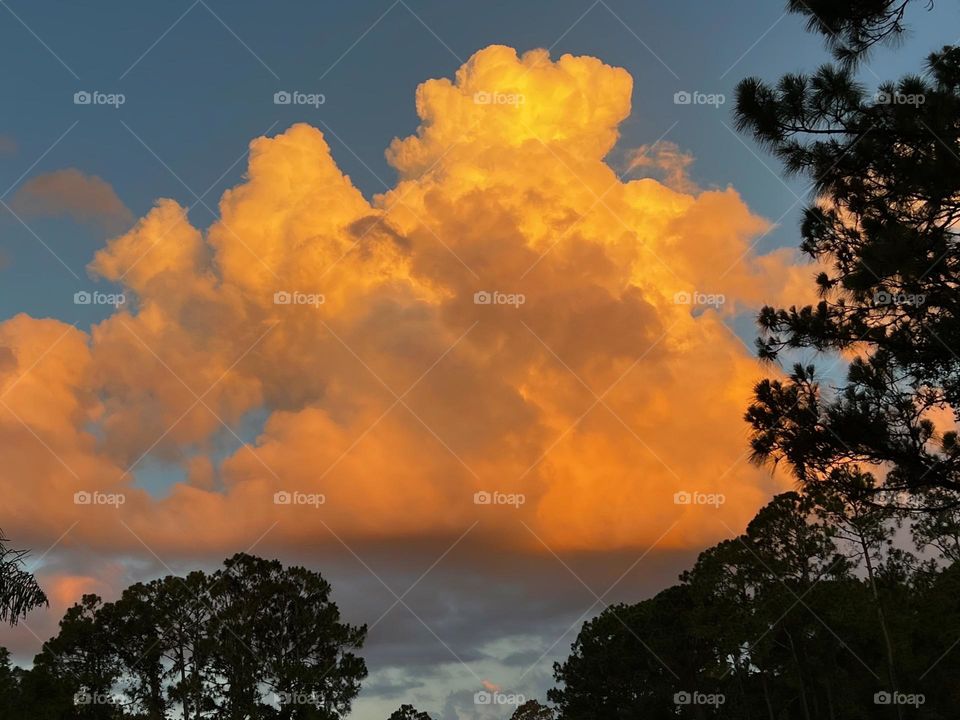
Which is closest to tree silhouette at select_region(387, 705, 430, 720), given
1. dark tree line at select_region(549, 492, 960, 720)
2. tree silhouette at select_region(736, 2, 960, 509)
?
dark tree line at select_region(549, 492, 960, 720)

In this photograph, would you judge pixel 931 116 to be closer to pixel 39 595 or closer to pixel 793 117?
pixel 793 117

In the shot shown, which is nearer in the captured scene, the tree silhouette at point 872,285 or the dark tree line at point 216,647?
the tree silhouette at point 872,285

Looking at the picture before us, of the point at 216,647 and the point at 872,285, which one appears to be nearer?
the point at 872,285

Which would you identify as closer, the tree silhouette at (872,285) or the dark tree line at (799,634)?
Answer: the tree silhouette at (872,285)

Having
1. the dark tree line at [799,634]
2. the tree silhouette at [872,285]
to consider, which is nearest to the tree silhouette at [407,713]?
the dark tree line at [799,634]

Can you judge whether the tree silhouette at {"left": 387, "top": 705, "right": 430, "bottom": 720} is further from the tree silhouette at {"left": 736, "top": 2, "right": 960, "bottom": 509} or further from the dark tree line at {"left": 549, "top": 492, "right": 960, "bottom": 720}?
the tree silhouette at {"left": 736, "top": 2, "right": 960, "bottom": 509}

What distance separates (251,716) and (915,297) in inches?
1504

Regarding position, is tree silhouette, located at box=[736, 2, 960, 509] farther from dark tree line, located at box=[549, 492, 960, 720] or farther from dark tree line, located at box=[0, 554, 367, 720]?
dark tree line, located at box=[0, 554, 367, 720]

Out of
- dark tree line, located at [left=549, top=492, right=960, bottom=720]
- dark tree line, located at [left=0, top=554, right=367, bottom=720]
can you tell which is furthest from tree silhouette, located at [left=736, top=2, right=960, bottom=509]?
dark tree line, located at [left=0, top=554, right=367, bottom=720]

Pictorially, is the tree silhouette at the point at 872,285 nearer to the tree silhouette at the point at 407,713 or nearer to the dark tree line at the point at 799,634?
the dark tree line at the point at 799,634

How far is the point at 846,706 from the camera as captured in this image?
45781 millimetres

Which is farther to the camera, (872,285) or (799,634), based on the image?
(799,634)

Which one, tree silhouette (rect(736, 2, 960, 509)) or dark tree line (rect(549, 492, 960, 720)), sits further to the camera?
dark tree line (rect(549, 492, 960, 720))

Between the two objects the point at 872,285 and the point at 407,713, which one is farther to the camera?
the point at 407,713
